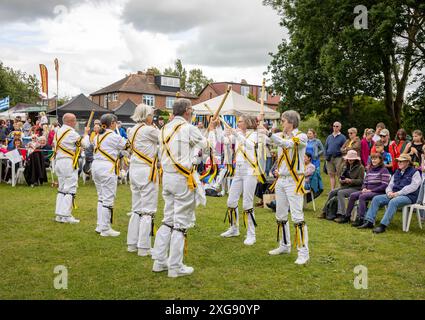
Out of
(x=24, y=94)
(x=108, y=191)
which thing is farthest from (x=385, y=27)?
(x=24, y=94)

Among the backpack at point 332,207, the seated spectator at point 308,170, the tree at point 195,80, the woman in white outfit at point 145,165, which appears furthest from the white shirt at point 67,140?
the tree at point 195,80

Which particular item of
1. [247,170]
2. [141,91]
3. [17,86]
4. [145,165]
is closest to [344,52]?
[247,170]

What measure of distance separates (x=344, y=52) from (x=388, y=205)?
41.5 feet

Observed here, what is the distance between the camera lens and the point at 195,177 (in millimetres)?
5730

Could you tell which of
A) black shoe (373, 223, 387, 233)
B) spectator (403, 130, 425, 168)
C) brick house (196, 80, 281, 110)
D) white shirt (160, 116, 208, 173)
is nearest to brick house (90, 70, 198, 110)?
brick house (196, 80, 281, 110)

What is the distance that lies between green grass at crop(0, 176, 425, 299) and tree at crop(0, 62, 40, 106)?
49289 mm

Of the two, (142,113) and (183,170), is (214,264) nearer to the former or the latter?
(183,170)

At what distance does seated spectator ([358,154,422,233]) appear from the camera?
346 inches

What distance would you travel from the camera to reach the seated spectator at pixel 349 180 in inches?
386

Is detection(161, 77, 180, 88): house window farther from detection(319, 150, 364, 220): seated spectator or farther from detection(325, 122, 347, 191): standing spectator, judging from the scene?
detection(319, 150, 364, 220): seated spectator
